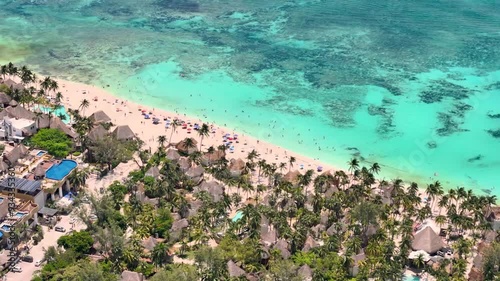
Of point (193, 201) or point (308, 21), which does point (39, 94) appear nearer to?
point (193, 201)

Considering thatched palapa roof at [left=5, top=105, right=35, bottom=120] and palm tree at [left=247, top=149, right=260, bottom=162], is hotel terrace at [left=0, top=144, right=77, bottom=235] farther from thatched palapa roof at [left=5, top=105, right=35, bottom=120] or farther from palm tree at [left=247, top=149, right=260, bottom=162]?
palm tree at [left=247, top=149, right=260, bottom=162]

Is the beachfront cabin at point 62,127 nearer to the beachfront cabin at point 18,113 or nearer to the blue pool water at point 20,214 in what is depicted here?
the beachfront cabin at point 18,113

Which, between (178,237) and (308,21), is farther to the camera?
(308,21)

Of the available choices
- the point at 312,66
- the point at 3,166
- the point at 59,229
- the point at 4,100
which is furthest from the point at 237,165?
the point at 312,66

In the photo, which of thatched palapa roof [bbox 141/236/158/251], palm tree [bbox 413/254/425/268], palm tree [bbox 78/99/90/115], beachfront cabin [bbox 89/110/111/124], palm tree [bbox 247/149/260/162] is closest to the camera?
palm tree [bbox 413/254/425/268]

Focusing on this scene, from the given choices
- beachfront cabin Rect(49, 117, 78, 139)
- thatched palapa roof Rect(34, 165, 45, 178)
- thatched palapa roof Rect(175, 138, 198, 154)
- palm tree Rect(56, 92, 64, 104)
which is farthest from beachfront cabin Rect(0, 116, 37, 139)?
thatched palapa roof Rect(175, 138, 198, 154)

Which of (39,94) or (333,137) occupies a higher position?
(39,94)

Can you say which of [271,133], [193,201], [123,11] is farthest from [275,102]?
[123,11]
